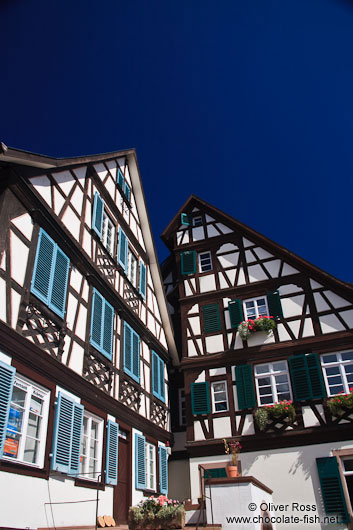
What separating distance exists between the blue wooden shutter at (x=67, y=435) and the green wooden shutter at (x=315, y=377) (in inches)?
309

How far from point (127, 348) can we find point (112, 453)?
2.95 meters

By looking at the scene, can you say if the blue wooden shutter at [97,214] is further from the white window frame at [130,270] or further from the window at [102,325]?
the white window frame at [130,270]

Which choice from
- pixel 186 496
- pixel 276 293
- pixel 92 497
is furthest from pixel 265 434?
pixel 92 497

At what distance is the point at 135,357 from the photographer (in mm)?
12633

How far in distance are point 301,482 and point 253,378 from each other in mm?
3314

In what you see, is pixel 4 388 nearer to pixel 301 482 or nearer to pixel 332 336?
pixel 301 482

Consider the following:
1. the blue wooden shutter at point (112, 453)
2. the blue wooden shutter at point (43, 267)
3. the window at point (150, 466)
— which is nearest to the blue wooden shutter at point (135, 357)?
the blue wooden shutter at point (112, 453)

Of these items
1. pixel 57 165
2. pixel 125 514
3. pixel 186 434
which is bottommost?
pixel 125 514

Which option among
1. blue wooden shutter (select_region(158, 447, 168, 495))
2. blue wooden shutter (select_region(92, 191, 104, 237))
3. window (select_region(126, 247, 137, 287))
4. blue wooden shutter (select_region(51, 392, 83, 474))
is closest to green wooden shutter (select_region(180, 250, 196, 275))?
window (select_region(126, 247, 137, 287))

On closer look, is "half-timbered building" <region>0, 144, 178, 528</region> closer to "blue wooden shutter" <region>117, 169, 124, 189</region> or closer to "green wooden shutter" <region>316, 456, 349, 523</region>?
"blue wooden shutter" <region>117, 169, 124, 189</region>

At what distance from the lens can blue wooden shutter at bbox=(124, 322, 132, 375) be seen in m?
11.9

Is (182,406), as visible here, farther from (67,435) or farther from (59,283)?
(59,283)

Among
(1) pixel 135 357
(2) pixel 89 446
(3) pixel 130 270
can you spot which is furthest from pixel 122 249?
(2) pixel 89 446

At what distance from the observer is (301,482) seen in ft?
41.7
